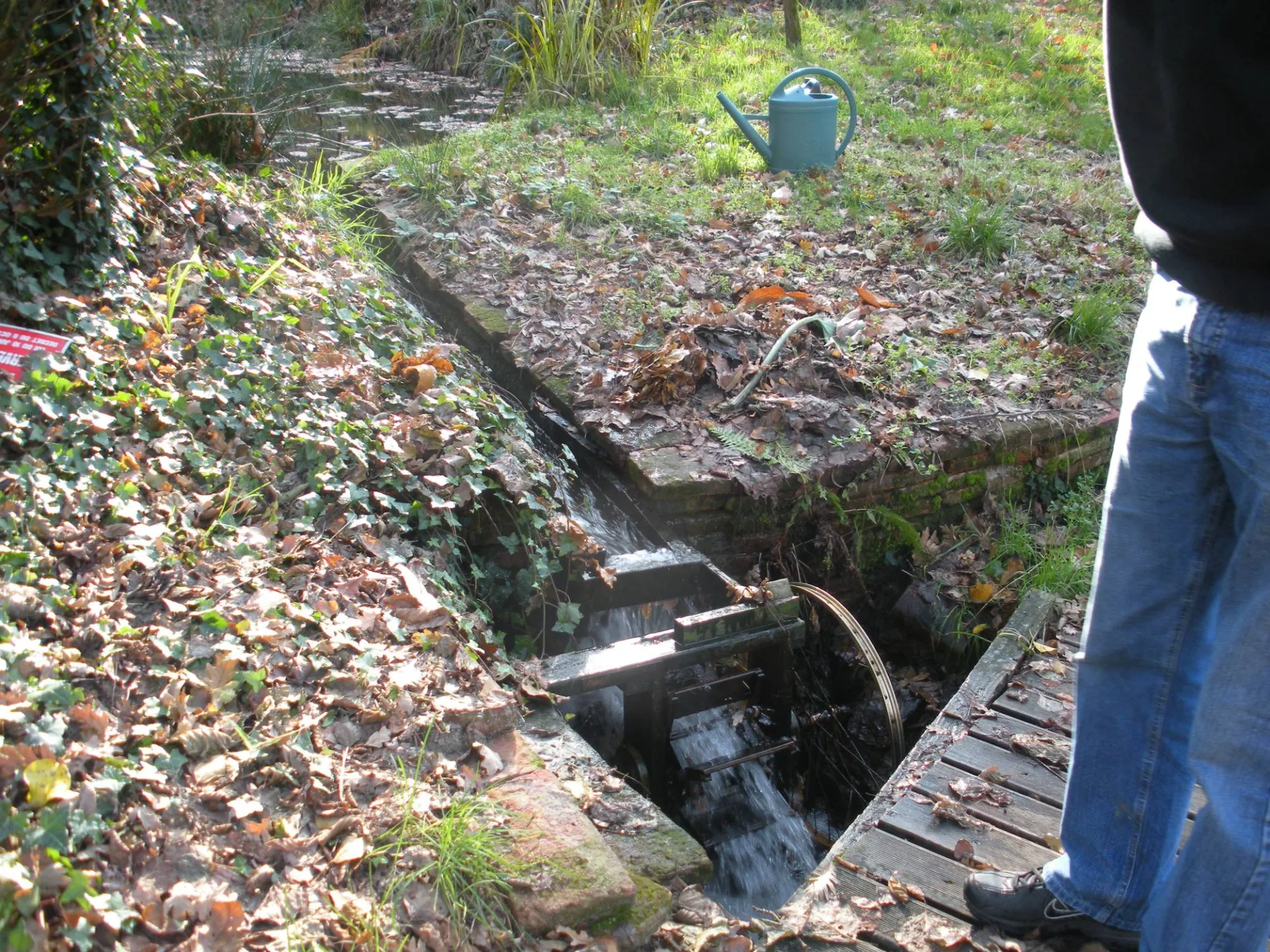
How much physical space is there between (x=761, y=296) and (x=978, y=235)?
Result: 1818mm

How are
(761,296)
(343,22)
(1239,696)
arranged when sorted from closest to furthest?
(1239,696), (761,296), (343,22)

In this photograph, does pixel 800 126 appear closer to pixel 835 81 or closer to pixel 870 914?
pixel 835 81

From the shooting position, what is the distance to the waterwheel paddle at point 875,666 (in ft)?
11.9

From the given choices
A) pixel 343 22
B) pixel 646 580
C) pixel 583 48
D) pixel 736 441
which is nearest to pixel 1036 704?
pixel 646 580

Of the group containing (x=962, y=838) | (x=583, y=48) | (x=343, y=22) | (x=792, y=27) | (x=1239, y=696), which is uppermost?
(x=792, y=27)

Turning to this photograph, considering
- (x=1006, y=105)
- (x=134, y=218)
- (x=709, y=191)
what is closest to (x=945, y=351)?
(x=709, y=191)

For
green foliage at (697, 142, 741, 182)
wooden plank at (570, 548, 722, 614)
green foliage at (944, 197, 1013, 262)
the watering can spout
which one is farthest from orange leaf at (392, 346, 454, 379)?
the watering can spout

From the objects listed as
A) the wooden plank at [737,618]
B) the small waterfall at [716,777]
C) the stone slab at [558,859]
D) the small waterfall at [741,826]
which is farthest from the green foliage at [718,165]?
the stone slab at [558,859]

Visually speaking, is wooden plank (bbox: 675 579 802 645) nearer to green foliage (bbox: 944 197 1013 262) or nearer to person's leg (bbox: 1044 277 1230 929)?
person's leg (bbox: 1044 277 1230 929)

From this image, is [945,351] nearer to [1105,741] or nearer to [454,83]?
[1105,741]

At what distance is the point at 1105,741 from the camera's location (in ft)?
6.96

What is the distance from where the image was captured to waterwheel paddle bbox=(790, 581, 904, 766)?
3.61 metres

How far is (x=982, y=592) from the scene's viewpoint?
421cm

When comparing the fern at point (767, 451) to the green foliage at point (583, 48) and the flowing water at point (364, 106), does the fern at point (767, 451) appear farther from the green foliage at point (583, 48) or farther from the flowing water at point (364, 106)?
the green foliage at point (583, 48)
